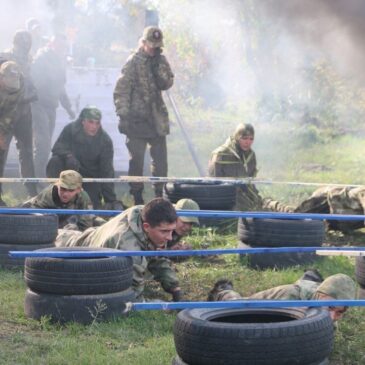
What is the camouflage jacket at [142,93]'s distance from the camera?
12.6 m

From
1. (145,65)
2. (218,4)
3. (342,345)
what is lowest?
(342,345)

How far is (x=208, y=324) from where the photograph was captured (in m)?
5.29

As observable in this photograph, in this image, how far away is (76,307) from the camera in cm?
670

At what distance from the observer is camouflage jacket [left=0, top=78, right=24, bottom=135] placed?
1230 centimetres

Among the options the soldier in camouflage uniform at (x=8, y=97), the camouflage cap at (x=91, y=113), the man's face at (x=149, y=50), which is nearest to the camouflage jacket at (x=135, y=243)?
the camouflage cap at (x=91, y=113)

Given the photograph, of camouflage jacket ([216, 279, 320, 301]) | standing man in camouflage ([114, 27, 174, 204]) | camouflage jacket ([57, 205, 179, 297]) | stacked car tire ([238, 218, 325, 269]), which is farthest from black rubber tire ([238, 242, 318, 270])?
standing man in camouflage ([114, 27, 174, 204])

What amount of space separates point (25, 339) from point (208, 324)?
1.48 metres

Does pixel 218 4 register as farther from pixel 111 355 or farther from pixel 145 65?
pixel 111 355

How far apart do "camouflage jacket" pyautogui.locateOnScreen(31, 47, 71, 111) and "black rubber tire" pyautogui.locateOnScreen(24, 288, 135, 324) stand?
843 cm

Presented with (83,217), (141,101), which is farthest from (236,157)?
(83,217)

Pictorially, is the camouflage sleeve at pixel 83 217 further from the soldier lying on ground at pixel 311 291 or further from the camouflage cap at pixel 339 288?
the camouflage cap at pixel 339 288

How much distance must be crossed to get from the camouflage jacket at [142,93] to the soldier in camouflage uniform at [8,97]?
1.25m

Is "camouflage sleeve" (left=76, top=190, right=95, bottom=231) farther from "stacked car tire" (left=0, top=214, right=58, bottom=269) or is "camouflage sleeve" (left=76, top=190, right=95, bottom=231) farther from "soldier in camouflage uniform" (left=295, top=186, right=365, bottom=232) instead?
"soldier in camouflage uniform" (left=295, top=186, right=365, bottom=232)

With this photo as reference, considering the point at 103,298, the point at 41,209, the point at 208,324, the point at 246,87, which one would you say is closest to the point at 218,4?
the point at 246,87
